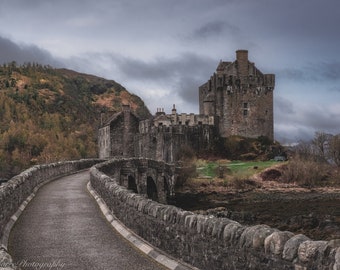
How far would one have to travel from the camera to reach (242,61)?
8588cm

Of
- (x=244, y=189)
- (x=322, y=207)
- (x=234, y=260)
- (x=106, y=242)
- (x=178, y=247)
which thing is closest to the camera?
(x=234, y=260)

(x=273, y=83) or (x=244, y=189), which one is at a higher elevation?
(x=273, y=83)

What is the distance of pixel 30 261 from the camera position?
41.6ft

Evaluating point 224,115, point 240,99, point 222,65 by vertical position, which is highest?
point 222,65

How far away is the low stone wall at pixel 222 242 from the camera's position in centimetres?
818

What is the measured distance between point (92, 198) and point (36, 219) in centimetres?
591

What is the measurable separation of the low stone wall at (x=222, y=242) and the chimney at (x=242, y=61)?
236 feet

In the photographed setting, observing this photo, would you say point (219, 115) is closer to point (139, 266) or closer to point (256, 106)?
point (256, 106)

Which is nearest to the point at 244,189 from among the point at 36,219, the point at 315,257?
the point at 36,219

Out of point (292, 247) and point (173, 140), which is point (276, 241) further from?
point (173, 140)

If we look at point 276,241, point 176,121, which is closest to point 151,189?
point 176,121

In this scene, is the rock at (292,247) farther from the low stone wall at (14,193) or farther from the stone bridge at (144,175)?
the stone bridge at (144,175)

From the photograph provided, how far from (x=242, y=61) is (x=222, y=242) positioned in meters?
77.2

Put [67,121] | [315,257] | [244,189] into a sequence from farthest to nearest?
[67,121] < [244,189] < [315,257]
